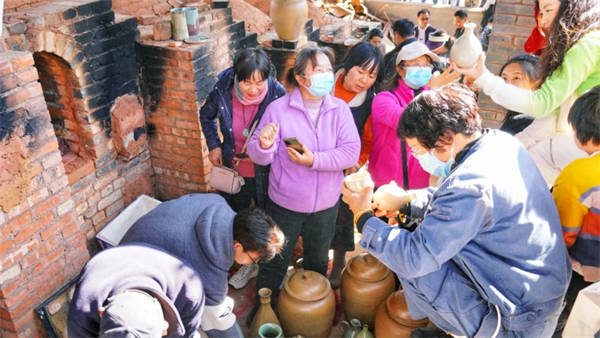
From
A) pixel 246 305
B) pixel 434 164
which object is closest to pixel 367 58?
pixel 434 164

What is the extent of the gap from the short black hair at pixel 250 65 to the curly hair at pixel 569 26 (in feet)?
5.88

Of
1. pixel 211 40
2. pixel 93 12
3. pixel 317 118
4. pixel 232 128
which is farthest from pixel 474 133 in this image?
pixel 93 12

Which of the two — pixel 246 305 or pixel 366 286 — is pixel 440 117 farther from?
pixel 246 305

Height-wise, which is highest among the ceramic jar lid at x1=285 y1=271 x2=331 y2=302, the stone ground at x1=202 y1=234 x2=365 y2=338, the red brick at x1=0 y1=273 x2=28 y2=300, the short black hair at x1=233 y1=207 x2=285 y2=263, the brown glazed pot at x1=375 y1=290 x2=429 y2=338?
the short black hair at x1=233 y1=207 x2=285 y2=263

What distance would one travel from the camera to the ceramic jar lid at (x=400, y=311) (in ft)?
9.36

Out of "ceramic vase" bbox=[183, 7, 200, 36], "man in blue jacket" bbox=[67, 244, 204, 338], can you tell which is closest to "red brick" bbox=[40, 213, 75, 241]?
"man in blue jacket" bbox=[67, 244, 204, 338]

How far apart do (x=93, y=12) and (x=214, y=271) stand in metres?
2.12

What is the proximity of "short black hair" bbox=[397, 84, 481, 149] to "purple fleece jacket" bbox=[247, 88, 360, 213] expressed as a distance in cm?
86

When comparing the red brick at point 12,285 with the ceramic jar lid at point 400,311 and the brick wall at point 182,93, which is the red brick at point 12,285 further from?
the ceramic jar lid at point 400,311

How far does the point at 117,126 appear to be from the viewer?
3.70m

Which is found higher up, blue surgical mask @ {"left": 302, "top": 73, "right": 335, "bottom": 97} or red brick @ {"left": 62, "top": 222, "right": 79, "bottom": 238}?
blue surgical mask @ {"left": 302, "top": 73, "right": 335, "bottom": 97}

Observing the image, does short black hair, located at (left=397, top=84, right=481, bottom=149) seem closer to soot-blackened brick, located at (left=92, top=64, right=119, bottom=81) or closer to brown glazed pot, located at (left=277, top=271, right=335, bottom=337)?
brown glazed pot, located at (left=277, top=271, right=335, bottom=337)

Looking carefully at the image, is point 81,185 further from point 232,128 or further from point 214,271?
point 214,271

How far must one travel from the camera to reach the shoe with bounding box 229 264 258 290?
369 cm
